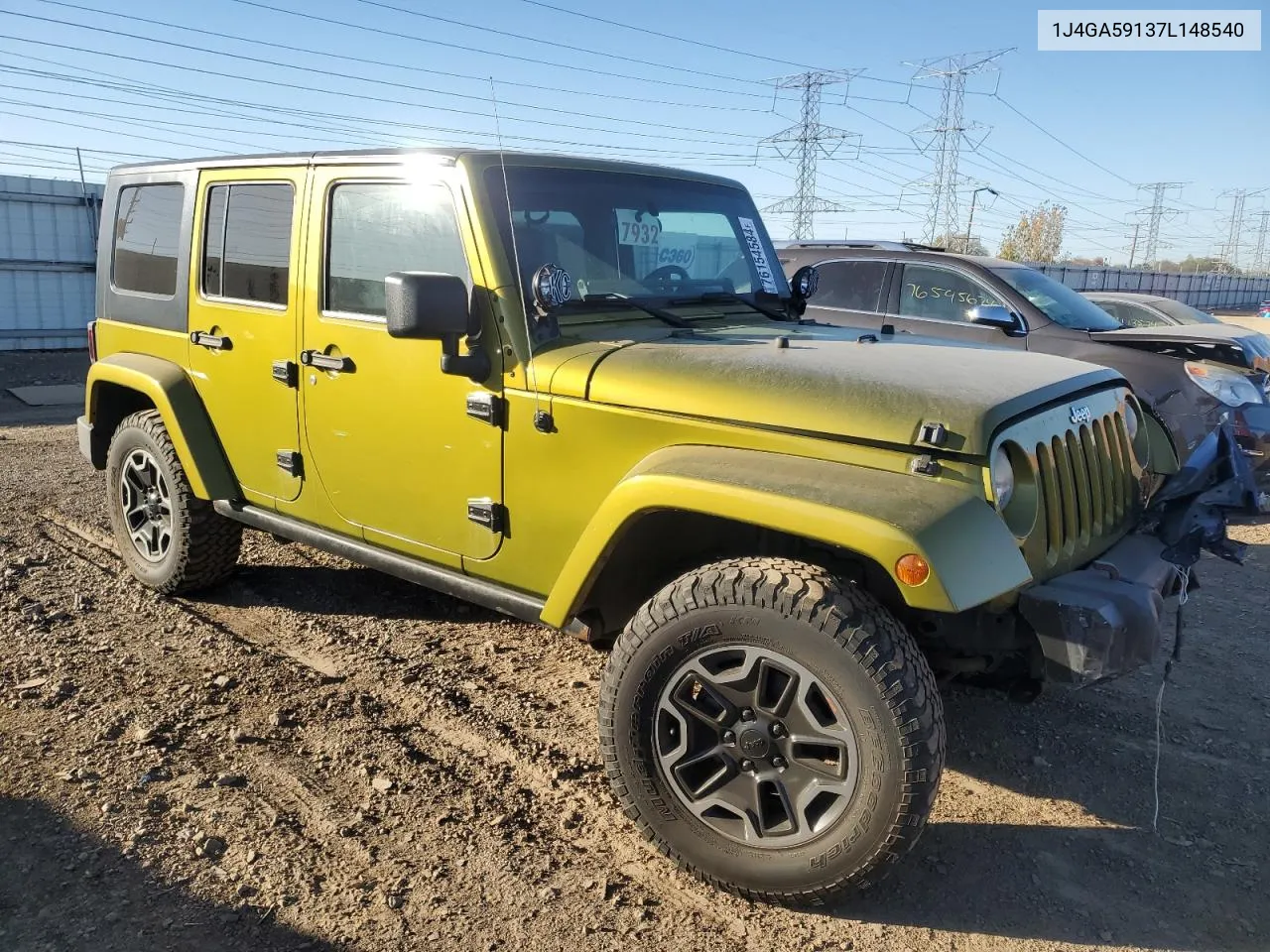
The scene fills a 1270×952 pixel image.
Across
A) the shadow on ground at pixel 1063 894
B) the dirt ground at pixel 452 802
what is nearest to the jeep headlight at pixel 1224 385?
the dirt ground at pixel 452 802

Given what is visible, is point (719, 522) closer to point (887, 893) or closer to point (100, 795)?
point (887, 893)

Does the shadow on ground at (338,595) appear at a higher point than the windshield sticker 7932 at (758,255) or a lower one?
lower

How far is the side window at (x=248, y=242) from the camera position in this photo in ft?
12.5

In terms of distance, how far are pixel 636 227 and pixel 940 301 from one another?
414cm

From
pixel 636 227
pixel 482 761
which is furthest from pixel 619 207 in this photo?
pixel 482 761

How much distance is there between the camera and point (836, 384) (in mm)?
2561

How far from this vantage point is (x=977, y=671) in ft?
9.37

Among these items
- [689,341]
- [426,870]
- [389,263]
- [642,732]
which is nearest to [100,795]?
[426,870]

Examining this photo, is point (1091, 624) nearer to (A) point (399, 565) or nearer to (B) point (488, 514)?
(B) point (488, 514)

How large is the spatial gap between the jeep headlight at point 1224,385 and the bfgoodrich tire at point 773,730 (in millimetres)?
5326

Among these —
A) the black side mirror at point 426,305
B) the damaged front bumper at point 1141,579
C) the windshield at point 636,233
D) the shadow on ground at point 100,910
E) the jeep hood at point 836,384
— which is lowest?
the shadow on ground at point 100,910

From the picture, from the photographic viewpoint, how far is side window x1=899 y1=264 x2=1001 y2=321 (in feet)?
22.8

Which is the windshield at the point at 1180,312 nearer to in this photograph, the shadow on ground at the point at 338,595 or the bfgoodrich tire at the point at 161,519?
the shadow on ground at the point at 338,595

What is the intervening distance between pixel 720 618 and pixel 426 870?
1.10 metres
